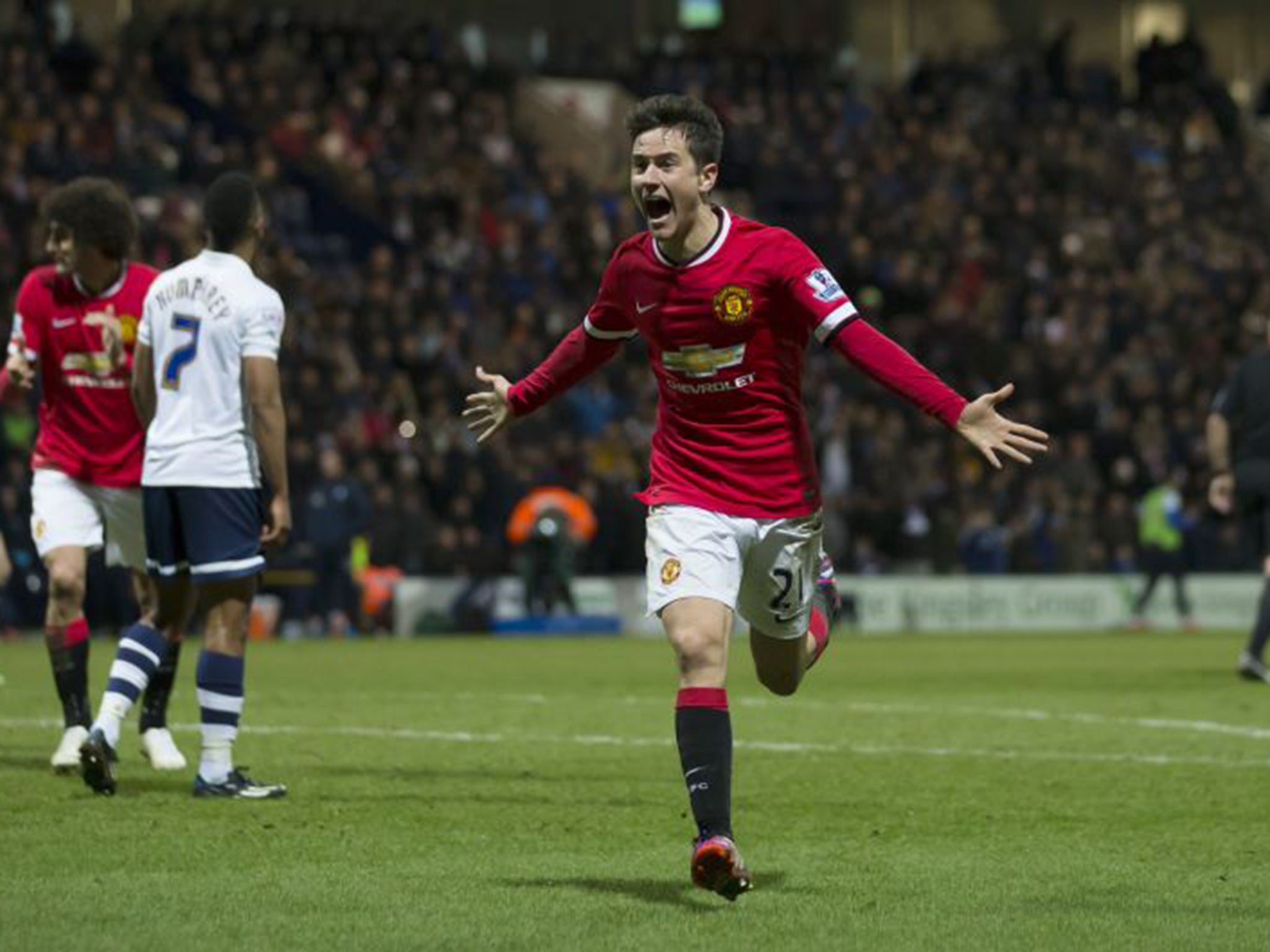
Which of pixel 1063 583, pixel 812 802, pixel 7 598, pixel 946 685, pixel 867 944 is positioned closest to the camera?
pixel 867 944

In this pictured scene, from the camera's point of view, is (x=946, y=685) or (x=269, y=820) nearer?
(x=269, y=820)

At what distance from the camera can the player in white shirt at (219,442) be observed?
384 inches

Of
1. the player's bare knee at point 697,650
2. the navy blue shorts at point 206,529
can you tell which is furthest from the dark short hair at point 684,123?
the navy blue shorts at point 206,529

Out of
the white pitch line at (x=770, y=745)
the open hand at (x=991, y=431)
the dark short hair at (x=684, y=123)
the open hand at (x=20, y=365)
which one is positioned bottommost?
the white pitch line at (x=770, y=745)

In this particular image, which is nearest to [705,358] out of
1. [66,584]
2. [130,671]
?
[130,671]

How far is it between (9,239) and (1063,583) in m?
13.4

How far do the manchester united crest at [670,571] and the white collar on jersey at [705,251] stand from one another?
943 mm

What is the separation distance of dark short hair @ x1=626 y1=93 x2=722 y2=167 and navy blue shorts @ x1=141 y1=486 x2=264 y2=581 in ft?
8.91

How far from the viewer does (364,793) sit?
394 inches

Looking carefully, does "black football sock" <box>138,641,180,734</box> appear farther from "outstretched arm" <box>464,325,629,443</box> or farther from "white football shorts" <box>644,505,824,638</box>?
"white football shorts" <box>644,505,824,638</box>

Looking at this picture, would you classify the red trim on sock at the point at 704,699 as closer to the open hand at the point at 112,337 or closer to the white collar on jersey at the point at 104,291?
the open hand at the point at 112,337

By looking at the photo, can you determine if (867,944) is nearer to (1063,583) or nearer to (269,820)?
(269,820)

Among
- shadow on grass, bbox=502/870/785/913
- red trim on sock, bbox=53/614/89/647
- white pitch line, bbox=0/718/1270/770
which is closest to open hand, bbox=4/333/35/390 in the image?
A: red trim on sock, bbox=53/614/89/647

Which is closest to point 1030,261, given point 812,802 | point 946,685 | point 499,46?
point 499,46
